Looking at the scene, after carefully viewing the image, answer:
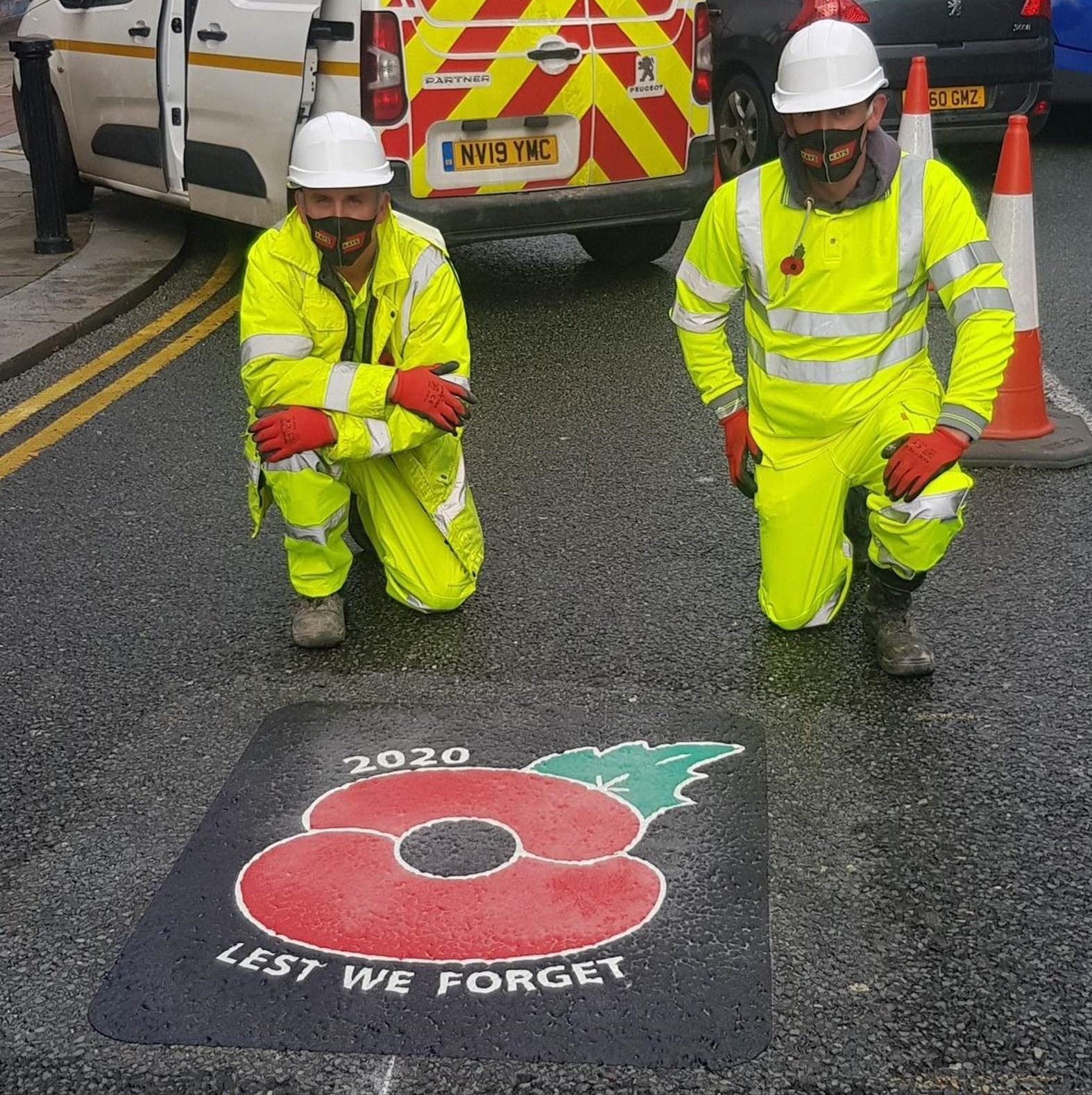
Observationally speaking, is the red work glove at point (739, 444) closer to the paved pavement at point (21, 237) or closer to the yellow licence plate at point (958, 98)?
the paved pavement at point (21, 237)

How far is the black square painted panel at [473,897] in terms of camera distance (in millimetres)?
2789

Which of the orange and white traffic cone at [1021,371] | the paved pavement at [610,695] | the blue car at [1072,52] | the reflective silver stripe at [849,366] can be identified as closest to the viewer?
the paved pavement at [610,695]

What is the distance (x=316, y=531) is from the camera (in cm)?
441

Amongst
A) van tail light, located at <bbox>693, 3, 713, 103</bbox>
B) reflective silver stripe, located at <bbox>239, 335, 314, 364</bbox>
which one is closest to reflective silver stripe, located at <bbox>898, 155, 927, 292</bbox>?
reflective silver stripe, located at <bbox>239, 335, 314, 364</bbox>

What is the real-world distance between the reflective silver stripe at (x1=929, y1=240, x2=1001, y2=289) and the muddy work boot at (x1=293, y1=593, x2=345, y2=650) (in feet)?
5.69

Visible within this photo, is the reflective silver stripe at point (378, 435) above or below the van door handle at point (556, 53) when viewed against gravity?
below

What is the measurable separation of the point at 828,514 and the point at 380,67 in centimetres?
375

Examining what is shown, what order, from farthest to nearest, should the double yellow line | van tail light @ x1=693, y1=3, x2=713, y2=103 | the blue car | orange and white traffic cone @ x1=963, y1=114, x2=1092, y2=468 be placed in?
1. the blue car
2. van tail light @ x1=693, y1=3, x2=713, y2=103
3. the double yellow line
4. orange and white traffic cone @ x1=963, y1=114, x2=1092, y2=468

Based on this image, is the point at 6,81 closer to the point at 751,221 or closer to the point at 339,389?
the point at 339,389

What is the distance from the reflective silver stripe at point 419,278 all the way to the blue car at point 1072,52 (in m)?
8.46

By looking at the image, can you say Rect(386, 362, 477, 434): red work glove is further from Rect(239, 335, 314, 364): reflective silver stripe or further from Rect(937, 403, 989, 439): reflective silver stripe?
Rect(937, 403, 989, 439): reflective silver stripe

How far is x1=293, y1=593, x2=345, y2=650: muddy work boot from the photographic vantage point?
4.37 metres

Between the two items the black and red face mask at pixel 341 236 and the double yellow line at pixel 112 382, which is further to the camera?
the double yellow line at pixel 112 382

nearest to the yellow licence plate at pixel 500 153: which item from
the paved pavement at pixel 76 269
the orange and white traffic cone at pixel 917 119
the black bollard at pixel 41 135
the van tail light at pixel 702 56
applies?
the van tail light at pixel 702 56
